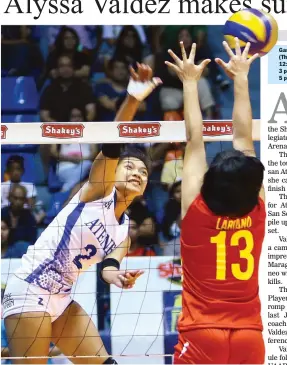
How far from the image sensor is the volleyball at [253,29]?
10.9 feet

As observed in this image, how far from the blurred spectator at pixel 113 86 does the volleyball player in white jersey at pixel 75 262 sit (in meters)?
0.47

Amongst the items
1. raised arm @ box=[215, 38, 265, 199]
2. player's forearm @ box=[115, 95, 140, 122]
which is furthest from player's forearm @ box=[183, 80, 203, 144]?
player's forearm @ box=[115, 95, 140, 122]

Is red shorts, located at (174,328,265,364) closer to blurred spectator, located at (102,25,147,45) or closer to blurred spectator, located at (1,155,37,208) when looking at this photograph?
blurred spectator, located at (1,155,37,208)

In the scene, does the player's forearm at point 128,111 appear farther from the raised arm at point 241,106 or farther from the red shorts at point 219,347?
the red shorts at point 219,347

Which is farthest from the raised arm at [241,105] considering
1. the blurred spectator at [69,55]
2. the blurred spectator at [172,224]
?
the blurred spectator at [69,55]

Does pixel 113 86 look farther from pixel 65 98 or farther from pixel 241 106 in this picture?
pixel 241 106

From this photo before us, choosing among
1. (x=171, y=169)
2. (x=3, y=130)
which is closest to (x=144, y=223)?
(x=171, y=169)

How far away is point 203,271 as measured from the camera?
114 inches

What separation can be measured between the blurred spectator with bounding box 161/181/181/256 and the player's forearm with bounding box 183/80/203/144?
1180 mm

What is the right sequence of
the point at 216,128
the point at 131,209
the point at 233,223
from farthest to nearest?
the point at 131,209 → the point at 216,128 → the point at 233,223

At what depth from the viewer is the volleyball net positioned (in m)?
3.58

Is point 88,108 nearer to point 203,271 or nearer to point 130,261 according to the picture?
point 130,261

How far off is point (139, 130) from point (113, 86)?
0.71m

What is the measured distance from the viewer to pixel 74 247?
3.74 m
